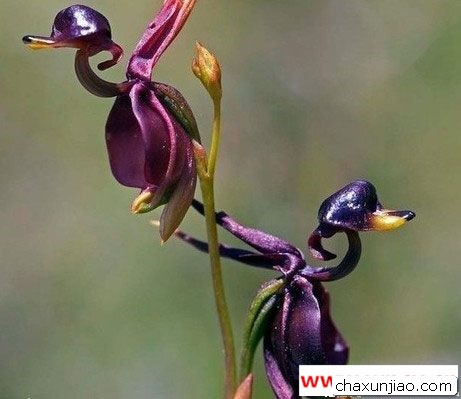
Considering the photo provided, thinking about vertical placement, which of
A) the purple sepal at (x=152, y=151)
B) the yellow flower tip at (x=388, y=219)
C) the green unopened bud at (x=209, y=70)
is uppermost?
the green unopened bud at (x=209, y=70)

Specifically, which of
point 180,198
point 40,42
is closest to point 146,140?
point 180,198

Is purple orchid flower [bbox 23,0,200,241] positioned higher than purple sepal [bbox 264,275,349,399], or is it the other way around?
Result: purple orchid flower [bbox 23,0,200,241]

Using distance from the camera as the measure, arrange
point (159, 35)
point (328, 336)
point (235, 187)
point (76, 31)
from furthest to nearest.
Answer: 1. point (235, 187)
2. point (328, 336)
3. point (159, 35)
4. point (76, 31)

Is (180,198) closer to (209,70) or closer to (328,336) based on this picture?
(209,70)

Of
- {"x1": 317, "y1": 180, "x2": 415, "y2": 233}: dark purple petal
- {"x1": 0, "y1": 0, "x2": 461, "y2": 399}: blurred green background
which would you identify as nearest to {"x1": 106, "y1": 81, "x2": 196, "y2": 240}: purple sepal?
{"x1": 317, "y1": 180, "x2": 415, "y2": 233}: dark purple petal

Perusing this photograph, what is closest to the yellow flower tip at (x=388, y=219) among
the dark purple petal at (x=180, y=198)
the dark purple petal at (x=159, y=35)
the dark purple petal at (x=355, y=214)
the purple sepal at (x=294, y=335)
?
the dark purple petal at (x=355, y=214)

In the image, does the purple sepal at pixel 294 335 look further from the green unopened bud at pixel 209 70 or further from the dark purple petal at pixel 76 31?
the dark purple petal at pixel 76 31

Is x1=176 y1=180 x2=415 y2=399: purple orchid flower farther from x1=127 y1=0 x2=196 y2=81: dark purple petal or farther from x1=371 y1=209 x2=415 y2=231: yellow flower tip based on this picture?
x1=127 y1=0 x2=196 y2=81: dark purple petal

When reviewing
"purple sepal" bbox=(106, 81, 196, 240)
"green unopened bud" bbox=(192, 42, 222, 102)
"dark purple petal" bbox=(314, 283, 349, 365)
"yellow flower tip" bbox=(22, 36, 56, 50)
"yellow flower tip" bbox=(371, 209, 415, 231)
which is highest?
"yellow flower tip" bbox=(22, 36, 56, 50)
